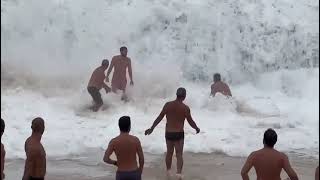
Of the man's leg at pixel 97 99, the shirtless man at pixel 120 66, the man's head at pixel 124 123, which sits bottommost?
the man's head at pixel 124 123

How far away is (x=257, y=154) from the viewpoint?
504 centimetres

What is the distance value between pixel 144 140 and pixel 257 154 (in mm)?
5100

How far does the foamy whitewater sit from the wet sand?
10.5 ft

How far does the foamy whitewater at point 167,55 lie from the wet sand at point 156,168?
10.5 ft

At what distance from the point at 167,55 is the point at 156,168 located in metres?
9.50

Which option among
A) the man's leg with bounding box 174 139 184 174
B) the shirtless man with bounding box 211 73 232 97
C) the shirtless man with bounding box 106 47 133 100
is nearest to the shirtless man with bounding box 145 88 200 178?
the man's leg with bounding box 174 139 184 174

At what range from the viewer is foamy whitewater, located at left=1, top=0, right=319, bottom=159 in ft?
43.2

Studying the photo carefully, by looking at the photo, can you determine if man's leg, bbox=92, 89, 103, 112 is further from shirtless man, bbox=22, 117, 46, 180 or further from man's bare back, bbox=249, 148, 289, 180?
man's bare back, bbox=249, 148, 289, 180

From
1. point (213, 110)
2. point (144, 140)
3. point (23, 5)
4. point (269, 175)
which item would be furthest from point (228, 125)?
point (23, 5)

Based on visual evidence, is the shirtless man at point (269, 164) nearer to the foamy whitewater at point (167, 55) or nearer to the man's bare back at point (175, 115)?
the man's bare back at point (175, 115)

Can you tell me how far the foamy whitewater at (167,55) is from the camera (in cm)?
1316

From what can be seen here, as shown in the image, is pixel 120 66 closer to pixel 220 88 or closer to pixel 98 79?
pixel 98 79

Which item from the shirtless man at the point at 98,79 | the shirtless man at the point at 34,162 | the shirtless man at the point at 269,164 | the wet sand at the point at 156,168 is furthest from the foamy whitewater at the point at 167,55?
the shirtless man at the point at 269,164

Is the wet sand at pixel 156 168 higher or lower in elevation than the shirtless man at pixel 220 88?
lower
